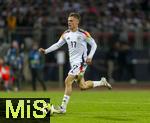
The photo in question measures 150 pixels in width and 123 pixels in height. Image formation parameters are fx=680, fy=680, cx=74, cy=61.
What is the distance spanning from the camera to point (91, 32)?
3525 cm

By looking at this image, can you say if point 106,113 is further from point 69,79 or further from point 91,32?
point 91,32

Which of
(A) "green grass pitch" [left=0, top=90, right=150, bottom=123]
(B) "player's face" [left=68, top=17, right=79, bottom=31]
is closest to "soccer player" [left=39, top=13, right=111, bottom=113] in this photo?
(B) "player's face" [left=68, top=17, right=79, bottom=31]

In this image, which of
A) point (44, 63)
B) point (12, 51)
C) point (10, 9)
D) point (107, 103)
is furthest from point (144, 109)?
point (10, 9)

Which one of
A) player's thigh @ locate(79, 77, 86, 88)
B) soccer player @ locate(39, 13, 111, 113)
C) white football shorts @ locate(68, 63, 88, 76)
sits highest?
soccer player @ locate(39, 13, 111, 113)

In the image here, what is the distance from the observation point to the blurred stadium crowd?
35188mm

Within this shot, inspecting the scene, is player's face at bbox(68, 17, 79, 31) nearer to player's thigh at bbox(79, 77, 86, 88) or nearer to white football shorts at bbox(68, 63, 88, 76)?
white football shorts at bbox(68, 63, 88, 76)

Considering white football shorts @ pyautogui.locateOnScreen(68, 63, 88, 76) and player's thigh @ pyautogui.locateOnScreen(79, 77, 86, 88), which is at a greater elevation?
white football shorts @ pyautogui.locateOnScreen(68, 63, 88, 76)

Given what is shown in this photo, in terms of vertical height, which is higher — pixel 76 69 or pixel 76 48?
pixel 76 48

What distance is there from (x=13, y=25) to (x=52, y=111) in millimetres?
20095

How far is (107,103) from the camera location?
1964 centimetres

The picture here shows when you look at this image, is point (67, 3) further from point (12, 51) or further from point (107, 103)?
point (107, 103)

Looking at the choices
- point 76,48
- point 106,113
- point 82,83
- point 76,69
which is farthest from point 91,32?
point 106,113

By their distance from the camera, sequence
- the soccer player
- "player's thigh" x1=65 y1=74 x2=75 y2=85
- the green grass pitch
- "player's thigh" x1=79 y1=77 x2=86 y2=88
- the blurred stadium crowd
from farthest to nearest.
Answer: the blurred stadium crowd
"player's thigh" x1=79 y1=77 x2=86 y2=88
the soccer player
"player's thigh" x1=65 y1=74 x2=75 y2=85
the green grass pitch

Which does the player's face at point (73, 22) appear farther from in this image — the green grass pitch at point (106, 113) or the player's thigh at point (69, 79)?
the green grass pitch at point (106, 113)
